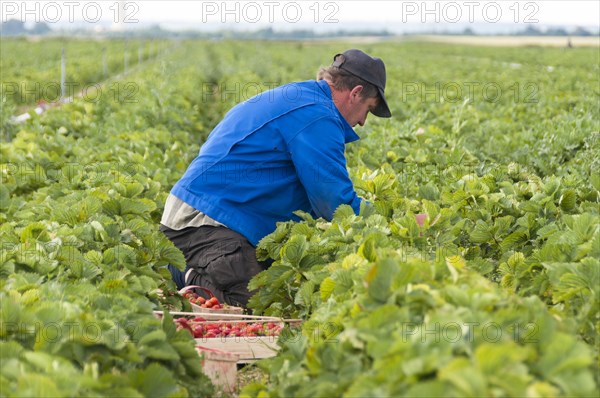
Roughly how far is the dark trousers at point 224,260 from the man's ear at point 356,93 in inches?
43.2

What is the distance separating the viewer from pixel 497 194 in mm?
4488

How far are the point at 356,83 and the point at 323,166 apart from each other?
2.13 ft

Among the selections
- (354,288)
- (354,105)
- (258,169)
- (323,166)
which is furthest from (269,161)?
(354,288)

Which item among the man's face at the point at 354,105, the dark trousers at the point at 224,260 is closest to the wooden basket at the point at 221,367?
the dark trousers at the point at 224,260

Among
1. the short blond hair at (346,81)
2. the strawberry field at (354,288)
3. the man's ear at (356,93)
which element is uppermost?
the short blond hair at (346,81)

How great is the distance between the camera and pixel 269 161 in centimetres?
489

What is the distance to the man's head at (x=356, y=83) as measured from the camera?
4926 mm

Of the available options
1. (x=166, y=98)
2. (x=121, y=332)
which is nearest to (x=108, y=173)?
(x=121, y=332)

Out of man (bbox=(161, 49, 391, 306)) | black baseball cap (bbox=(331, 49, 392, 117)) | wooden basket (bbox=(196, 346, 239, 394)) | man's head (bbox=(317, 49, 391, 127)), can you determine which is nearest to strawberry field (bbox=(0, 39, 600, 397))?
wooden basket (bbox=(196, 346, 239, 394))

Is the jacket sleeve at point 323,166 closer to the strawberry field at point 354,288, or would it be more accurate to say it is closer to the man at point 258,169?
the man at point 258,169

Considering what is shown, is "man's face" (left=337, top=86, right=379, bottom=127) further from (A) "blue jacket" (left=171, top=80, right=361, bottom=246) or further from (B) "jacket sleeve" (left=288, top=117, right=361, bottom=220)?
(B) "jacket sleeve" (left=288, top=117, right=361, bottom=220)

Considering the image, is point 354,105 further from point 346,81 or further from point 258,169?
point 258,169

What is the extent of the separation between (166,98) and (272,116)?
23.2 ft

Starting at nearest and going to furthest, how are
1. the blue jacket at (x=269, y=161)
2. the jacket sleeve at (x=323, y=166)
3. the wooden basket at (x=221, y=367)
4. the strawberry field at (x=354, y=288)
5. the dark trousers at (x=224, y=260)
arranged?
the strawberry field at (x=354, y=288), the wooden basket at (x=221, y=367), the jacket sleeve at (x=323, y=166), the blue jacket at (x=269, y=161), the dark trousers at (x=224, y=260)
